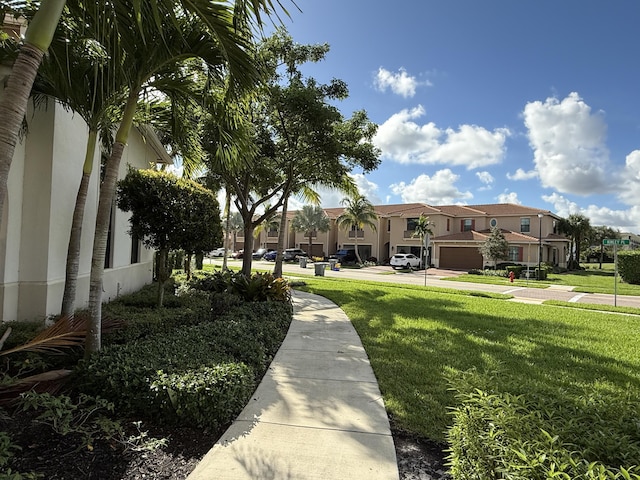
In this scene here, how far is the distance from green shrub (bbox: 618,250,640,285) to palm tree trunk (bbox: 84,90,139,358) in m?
31.4

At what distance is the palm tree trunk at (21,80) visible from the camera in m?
2.43

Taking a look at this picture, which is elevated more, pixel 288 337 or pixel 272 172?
pixel 272 172

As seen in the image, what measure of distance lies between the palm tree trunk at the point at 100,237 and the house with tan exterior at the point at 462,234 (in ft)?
103

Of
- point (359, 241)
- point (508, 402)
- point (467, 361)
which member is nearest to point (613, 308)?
point (467, 361)

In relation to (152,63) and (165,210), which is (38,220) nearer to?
(165,210)

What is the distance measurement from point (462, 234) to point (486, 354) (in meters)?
35.8

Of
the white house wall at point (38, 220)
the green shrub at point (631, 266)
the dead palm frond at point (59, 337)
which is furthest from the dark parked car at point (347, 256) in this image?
the dead palm frond at point (59, 337)

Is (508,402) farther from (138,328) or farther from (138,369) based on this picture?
(138,328)

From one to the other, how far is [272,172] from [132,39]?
36.7 ft

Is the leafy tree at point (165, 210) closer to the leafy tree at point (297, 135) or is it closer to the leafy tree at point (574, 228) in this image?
the leafy tree at point (297, 135)

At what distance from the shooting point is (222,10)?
3.46m

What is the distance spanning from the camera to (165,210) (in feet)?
23.8

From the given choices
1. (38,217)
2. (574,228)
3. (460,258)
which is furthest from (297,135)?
(574,228)

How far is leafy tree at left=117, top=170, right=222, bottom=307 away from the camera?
728 centimetres
